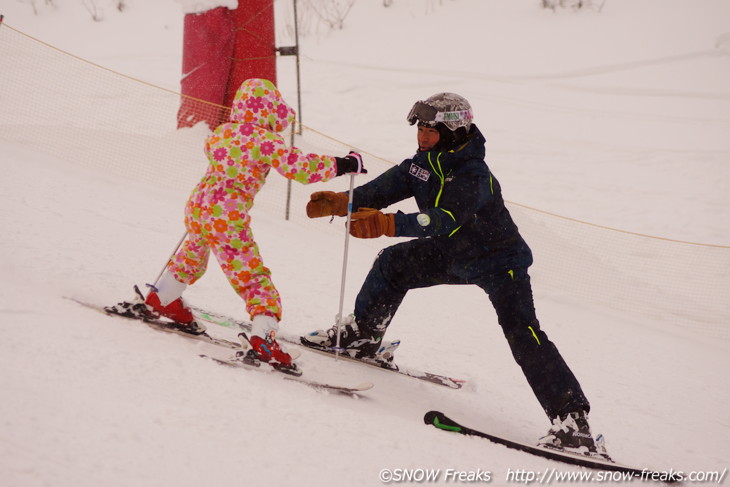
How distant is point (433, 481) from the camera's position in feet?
9.60

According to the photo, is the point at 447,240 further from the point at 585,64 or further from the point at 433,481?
the point at 585,64

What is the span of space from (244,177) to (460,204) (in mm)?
1225

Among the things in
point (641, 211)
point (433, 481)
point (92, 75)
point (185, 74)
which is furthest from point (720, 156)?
point (92, 75)

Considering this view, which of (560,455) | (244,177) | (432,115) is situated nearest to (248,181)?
(244,177)

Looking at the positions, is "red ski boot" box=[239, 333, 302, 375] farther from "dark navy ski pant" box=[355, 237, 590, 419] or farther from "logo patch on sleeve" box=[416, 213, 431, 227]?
"logo patch on sleeve" box=[416, 213, 431, 227]

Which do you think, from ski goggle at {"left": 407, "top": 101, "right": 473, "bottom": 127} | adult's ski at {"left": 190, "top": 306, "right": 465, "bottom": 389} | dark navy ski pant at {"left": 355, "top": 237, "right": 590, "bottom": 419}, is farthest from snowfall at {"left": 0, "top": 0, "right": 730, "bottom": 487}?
ski goggle at {"left": 407, "top": 101, "right": 473, "bottom": 127}

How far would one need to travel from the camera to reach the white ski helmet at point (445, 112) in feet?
12.5

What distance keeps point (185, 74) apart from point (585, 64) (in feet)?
29.5

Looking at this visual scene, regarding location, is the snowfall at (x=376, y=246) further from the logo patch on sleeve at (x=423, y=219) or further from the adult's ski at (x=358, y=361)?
the logo patch on sleeve at (x=423, y=219)

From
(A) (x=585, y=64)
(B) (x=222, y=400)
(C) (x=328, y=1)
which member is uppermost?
(C) (x=328, y=1)

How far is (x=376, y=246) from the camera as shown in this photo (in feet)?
27.0

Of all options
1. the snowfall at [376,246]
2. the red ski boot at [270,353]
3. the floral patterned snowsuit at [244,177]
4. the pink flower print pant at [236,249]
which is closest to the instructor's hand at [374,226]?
the floral patterned snowsuit at [244,177]

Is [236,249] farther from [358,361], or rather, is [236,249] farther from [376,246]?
[376,246]

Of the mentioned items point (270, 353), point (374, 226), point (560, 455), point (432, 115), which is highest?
point (432, 115)
